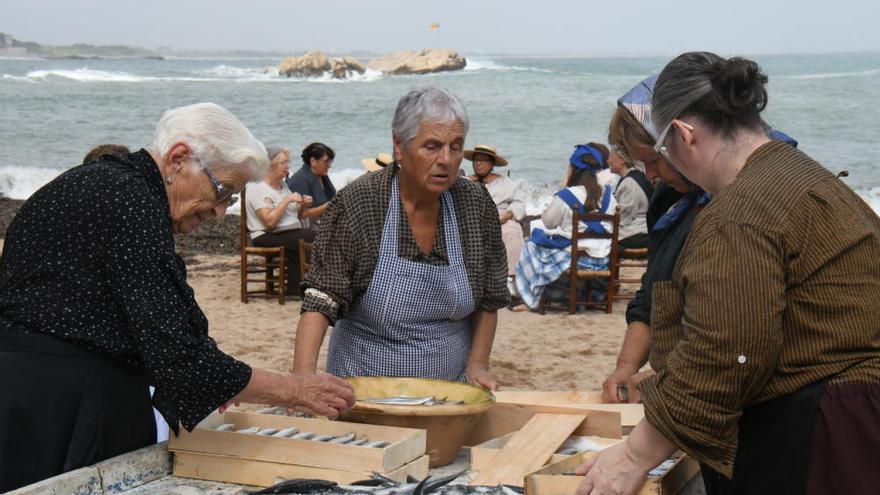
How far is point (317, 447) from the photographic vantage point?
7.77 feet

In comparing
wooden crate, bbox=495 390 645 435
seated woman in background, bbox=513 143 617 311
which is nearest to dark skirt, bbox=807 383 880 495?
wooden crate, bbox=495 390 645 435

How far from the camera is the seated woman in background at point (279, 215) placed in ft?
31.8

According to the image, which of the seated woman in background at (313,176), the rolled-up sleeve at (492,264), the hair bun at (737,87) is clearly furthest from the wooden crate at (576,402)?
the seated woman in background at (313,176)

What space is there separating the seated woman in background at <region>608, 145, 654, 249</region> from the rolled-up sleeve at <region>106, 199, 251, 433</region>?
7.74m

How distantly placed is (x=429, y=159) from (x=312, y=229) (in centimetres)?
684

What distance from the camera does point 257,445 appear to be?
2412mm

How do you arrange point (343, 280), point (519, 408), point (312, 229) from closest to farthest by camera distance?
point (519, 408) → point (343, 280) → point (312, 229)

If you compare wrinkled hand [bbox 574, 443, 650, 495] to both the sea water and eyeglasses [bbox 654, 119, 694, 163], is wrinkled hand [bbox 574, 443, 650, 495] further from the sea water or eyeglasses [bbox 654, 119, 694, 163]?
the sea water

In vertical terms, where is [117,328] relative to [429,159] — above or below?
below

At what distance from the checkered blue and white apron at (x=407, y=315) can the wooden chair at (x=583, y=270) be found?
5927mm

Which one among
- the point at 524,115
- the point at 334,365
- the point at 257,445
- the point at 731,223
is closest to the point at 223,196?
the point at 257,445

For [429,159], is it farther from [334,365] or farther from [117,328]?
[117,328]

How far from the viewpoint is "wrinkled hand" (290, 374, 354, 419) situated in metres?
2.51

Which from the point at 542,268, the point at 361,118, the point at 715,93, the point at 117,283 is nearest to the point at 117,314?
the point at 117,283
